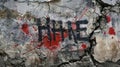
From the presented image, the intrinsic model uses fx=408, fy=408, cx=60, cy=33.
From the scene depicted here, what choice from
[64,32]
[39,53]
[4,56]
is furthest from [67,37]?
[4,56]

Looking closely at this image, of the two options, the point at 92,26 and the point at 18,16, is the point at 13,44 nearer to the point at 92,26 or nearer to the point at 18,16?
the point at 18,16

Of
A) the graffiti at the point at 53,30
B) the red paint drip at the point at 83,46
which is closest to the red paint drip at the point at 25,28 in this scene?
the graffiti at the point at 53,30

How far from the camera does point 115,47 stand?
397 centimetres

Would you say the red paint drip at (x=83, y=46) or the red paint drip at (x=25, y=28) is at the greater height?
the red paint drip at (x=25, y=28)

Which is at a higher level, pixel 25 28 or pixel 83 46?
pixel 25 28

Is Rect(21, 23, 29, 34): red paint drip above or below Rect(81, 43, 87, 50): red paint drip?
above

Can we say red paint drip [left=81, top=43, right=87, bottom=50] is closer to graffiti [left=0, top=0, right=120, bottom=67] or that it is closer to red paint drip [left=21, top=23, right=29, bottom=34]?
graffiti [left=0, top=0, right=120, bottom=67]

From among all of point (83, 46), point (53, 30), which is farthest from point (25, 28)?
point (83, 46)

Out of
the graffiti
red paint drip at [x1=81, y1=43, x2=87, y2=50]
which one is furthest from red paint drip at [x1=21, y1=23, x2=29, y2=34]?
red paint drip at [x1=81, y1=43, x2=87, y2=50]

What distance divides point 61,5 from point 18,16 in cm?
43

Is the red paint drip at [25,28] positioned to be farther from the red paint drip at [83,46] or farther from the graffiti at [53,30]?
the red paint drip at [83,46]

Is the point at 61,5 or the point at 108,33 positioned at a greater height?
the point at 61,5

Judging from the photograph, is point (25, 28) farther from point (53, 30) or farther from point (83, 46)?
point (83, 46)

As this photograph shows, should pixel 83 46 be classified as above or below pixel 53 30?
below
